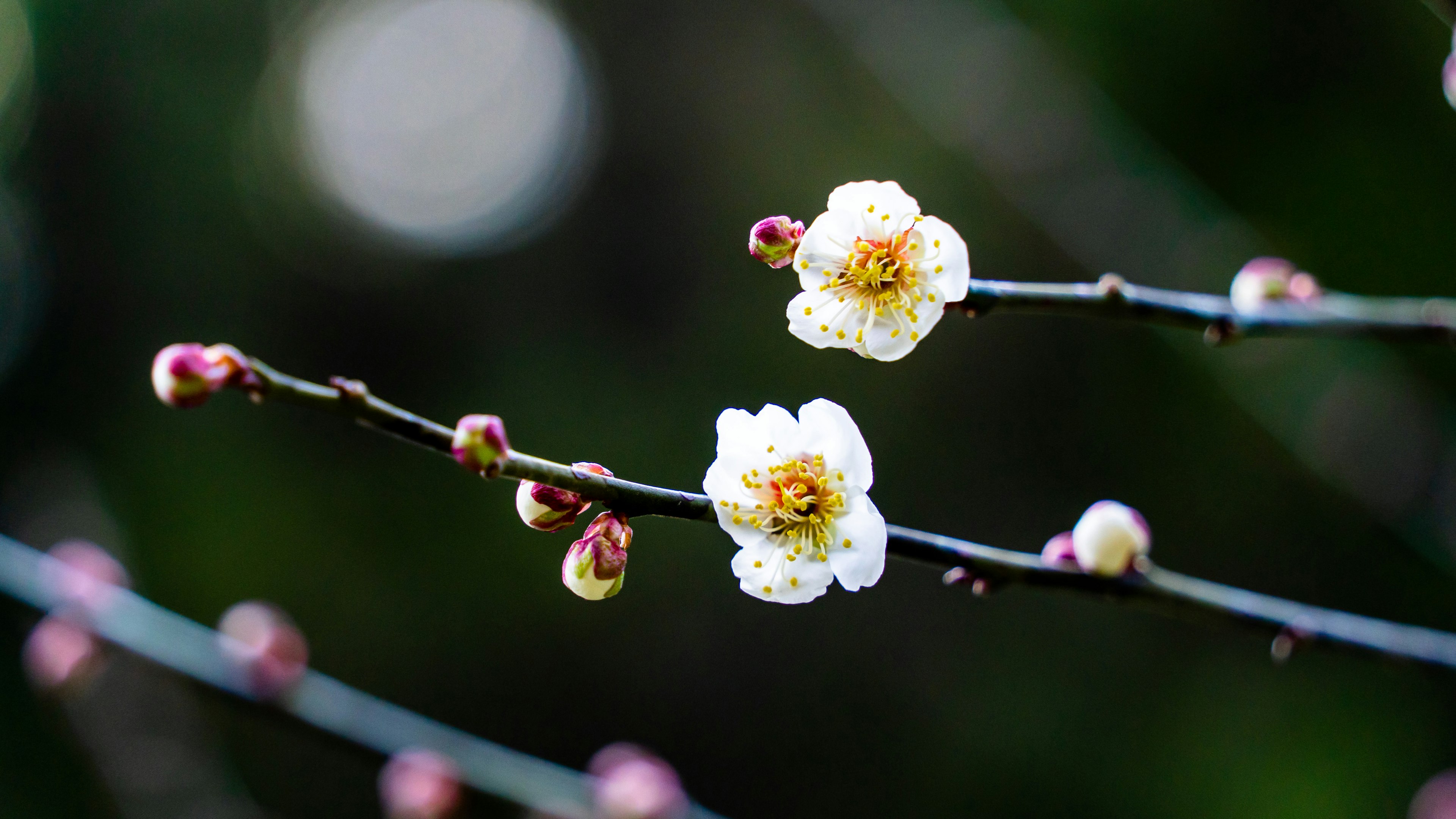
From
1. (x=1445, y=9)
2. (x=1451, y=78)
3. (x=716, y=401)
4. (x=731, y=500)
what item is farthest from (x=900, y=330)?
(x=716, y=401)

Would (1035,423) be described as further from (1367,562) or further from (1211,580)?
(1367,562)

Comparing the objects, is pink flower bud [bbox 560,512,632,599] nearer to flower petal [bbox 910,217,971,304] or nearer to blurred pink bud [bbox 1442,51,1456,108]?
flower petal [bbox 910,217,971,304]

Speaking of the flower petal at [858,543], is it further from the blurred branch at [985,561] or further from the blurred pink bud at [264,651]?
the blurred pink bud at [264,651]

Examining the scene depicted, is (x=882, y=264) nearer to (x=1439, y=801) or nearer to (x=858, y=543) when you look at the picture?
(x=858, y=543)

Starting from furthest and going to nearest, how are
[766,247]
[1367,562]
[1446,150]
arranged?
[1367,562] → [1446,150] → [766,247]

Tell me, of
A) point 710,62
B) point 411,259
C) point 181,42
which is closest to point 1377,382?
point 710,62
